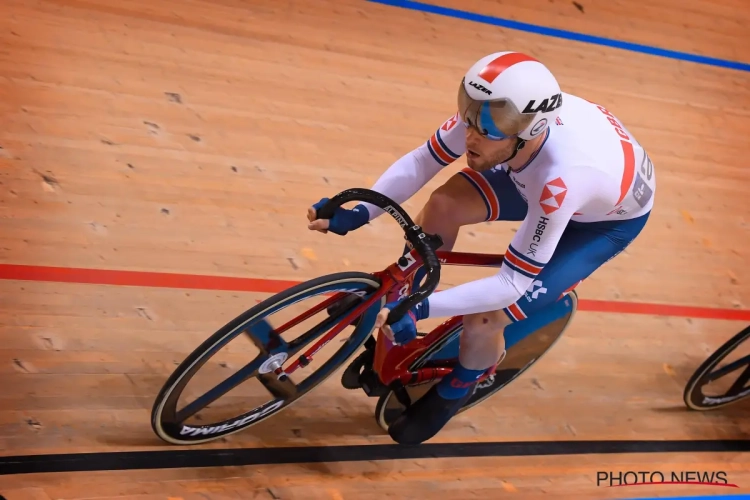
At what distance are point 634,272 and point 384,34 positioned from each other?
6.80 ft

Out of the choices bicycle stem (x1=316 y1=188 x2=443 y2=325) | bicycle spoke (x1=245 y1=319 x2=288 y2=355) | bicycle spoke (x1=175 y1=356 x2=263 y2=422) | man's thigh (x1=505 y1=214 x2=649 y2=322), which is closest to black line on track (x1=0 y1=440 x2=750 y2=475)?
bicycle spoke (x1=175 y1=356 x2=263 y2=422)

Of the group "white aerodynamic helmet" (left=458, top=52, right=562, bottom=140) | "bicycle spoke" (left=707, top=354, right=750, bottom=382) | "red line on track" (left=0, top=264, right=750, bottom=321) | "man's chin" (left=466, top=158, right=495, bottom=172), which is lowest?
"bicycle spoke" (left=707, top=354, right=750, bottom=382)

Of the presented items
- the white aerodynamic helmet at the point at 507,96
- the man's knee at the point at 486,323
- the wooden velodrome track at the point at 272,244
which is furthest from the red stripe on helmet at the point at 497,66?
the wooden velodrome track at the point at 272,244

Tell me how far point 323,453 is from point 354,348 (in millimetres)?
442

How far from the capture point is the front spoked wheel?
2.16m

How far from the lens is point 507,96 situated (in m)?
1.83

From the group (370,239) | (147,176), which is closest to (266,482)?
(370,239)

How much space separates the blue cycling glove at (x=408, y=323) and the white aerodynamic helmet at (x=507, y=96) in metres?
0.54

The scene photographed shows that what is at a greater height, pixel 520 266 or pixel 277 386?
pixel 520 266

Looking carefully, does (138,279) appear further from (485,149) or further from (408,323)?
(485,149)

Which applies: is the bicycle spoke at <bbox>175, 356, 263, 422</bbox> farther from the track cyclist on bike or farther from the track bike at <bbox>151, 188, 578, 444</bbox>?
the track cyclist on bike

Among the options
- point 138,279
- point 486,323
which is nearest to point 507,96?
point 486,323

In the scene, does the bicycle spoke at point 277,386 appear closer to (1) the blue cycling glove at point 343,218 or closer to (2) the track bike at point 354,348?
(2) the track bike at point 354,348

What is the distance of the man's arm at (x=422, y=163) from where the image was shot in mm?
2268
